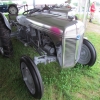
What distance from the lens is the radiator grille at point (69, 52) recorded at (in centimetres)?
215

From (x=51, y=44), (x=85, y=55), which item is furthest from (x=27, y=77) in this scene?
(x=85, y=55)

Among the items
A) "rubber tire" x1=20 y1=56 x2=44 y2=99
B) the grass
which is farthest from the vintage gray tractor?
the grass

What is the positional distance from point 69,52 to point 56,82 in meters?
0.69

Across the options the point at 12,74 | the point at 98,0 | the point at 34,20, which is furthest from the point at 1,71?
the point at 98,0

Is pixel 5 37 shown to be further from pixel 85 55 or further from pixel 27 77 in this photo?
pixel 85 55

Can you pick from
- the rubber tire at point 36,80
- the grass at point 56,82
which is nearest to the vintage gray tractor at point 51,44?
the rubber tire at point 36,80

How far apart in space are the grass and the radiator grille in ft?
1.54

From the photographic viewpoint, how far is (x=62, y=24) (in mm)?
2146

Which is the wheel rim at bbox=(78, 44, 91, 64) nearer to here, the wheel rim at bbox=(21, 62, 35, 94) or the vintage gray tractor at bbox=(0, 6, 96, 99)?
the vintage gray tractor at bbox=(0, 6, 96, 99)

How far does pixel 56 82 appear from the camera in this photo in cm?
264

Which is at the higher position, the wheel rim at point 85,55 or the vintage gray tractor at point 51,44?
the vintage gray tractor at point 51,44

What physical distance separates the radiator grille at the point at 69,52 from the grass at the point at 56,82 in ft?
1.54

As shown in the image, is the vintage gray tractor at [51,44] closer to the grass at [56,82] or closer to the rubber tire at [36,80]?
the rubber tire at [36,80]

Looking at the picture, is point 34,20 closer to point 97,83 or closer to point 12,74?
point 12,74
